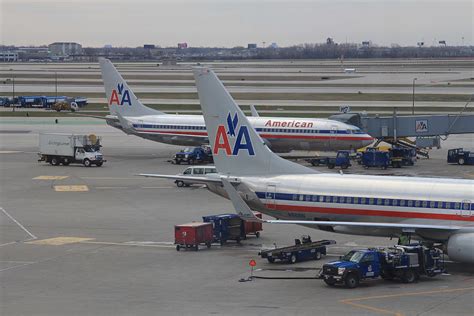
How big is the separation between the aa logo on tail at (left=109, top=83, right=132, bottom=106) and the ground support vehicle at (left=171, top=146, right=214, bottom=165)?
32.2ft

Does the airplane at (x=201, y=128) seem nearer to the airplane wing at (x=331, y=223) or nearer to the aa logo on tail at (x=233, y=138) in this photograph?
the aa logo on tail at (x=233, y=138)

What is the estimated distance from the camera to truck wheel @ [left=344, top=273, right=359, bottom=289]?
132ft

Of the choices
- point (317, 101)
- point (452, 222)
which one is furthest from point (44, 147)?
point (317, 101)

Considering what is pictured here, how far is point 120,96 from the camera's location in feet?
311

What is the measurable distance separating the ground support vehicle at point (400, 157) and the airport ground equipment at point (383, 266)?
43.1 meters

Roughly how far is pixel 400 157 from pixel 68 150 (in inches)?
1113

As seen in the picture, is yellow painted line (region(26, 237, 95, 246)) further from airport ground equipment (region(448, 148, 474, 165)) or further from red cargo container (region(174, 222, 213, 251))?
airport ground equipment (region(448, 148, 474, 165))

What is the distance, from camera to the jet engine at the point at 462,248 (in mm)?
43219

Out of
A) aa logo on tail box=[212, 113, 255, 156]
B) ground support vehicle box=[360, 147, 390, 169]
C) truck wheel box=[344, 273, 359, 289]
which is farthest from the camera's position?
ground support vehicle box=[360, 147, 390, 169]

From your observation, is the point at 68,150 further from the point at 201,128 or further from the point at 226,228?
the point at 226,228

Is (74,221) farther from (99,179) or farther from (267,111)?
(267,111)

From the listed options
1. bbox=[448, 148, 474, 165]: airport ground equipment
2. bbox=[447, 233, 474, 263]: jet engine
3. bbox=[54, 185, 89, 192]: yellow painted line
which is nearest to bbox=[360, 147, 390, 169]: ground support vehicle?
bbox=[448, 148, 474, 165]: airport ground equipment

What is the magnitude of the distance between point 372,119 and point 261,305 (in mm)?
55716

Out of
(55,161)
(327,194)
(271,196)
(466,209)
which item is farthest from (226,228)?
(55,161)
